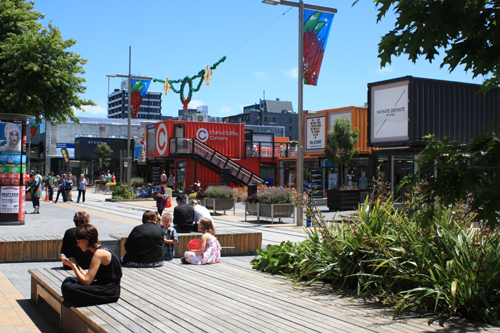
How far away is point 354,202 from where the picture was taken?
76.3 ft

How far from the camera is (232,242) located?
1004 cm

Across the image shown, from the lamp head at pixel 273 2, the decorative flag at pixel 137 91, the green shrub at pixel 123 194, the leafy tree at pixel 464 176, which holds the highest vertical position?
the lamp head at pixel 273 2

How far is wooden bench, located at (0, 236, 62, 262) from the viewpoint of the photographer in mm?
9430

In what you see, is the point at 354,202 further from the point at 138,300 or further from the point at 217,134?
the point at 217,134

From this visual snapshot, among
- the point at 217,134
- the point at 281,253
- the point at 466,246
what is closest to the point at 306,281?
the point at 281,253

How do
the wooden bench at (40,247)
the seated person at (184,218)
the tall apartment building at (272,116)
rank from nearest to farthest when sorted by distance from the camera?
1. the wooden bench at (40,247)
2. the seated person at (184,218)
3. the tall apartment building at (272,116)

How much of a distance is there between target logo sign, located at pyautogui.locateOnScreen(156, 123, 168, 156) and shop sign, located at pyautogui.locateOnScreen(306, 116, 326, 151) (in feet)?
39.1

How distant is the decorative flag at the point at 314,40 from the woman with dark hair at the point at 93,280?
1382cm

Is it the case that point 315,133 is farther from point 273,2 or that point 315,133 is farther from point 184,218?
point 184,218

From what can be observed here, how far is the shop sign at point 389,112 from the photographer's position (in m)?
21.7

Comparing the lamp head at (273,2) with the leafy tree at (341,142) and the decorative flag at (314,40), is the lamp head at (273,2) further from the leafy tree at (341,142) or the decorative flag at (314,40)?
the leafy tree at (341,142)

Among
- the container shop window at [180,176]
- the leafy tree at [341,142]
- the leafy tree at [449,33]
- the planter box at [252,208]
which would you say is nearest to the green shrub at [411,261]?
the leafy tree at [449,33]

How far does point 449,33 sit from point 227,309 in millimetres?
3355

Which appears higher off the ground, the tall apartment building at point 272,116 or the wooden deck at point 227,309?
the tall apartment building at point 272,116
